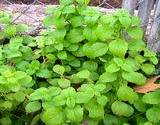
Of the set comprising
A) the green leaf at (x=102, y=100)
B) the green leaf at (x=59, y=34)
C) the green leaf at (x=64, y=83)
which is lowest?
the green leaf at (x=102, y=100)

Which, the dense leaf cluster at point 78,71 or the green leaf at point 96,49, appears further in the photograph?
the green leaf at point 96,49

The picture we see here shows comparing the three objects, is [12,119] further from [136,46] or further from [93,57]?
[136,46]

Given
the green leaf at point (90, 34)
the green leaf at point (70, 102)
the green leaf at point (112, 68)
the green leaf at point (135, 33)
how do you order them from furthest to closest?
the green leaf at point (90, 34) → the green leaf at point (135, 33) → the green leaf at point (112, 68) → the green leaf at point (70, 102)

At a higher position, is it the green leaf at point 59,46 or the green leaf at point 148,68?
the green leaf at point 59,46

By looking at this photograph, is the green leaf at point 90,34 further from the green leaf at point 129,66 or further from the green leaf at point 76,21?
the green leaf at point 129,66

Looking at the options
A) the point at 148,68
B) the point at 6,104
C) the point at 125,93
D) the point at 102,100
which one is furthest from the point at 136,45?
the point at 6,104

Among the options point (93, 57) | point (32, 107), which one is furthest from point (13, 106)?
point (93, 57)

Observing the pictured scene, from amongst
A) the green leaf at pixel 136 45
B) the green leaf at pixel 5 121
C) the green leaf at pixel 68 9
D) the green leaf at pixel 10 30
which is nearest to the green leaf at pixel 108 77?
the green leaf at pixel 136 45
